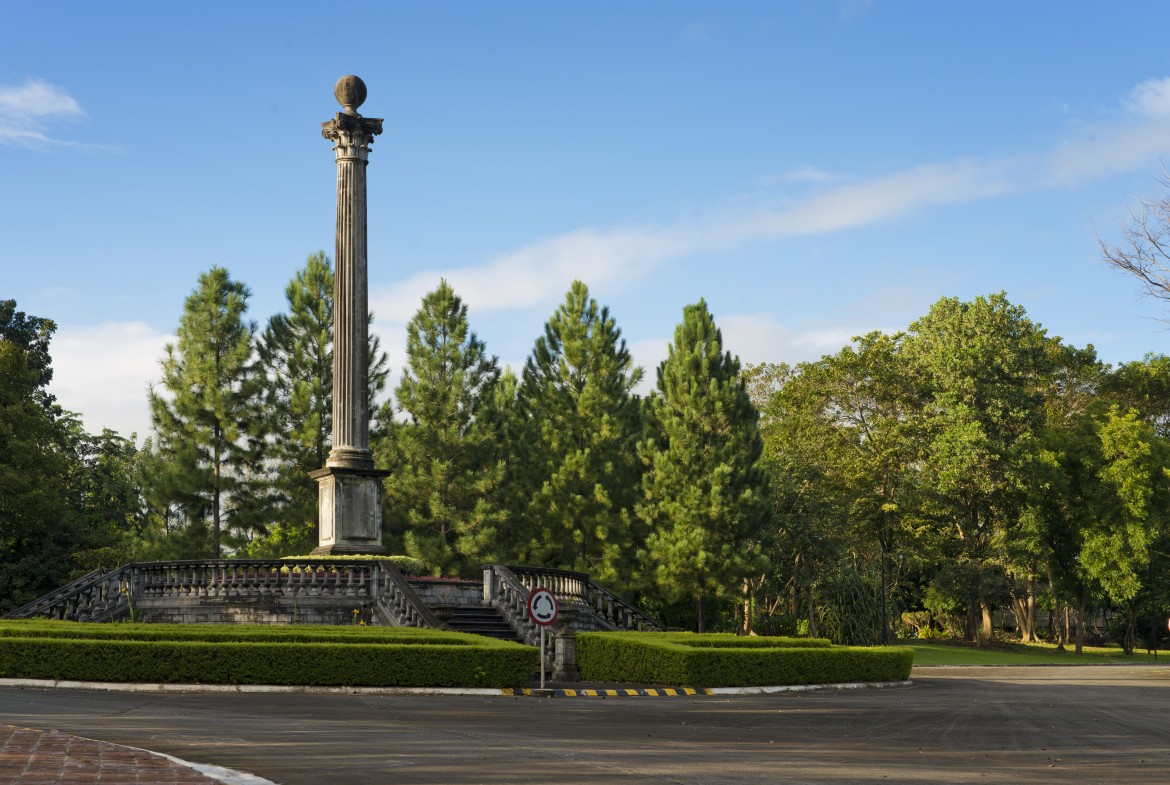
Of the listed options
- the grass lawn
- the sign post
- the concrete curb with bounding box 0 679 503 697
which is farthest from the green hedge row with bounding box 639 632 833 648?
the grass lawn

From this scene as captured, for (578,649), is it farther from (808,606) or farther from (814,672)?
(808,606)

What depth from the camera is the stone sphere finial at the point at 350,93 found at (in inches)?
1652

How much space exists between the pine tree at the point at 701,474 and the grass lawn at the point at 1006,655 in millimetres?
8744

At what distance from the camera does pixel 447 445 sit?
5116 centimetres

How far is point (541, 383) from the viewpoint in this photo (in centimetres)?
5666

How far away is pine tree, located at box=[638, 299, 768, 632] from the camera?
48.2 m

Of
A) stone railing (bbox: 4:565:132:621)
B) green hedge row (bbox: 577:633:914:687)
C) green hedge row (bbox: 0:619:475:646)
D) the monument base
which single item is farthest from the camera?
the monument base

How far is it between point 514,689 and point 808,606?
33202 millimetres

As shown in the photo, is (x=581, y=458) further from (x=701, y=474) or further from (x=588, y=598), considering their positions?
(x=588, y=598)

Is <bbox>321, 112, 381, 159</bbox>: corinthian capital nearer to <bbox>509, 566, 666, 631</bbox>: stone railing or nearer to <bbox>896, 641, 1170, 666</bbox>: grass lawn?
<bbox>509, 566, 666, 631</bbox>: stone railing

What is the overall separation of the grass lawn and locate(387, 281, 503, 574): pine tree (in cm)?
1902

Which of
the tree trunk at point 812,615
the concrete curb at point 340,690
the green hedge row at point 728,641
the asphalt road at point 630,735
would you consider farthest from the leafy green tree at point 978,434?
the concrete curb at point 340,690

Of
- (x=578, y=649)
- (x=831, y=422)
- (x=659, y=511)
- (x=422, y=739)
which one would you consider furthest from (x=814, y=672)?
(x=831, y=422)

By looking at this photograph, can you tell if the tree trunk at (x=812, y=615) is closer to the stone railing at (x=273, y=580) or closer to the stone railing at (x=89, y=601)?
the stone railing at (x=273, y=580)
